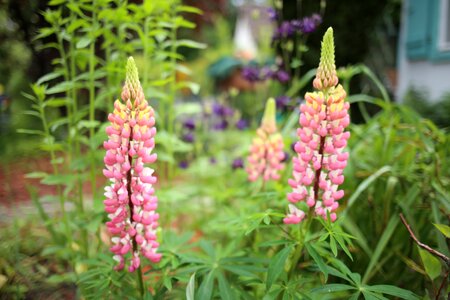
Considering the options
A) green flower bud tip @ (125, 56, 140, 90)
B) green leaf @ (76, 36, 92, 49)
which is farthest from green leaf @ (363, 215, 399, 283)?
green leaf @ (76, 36, 92, 49)

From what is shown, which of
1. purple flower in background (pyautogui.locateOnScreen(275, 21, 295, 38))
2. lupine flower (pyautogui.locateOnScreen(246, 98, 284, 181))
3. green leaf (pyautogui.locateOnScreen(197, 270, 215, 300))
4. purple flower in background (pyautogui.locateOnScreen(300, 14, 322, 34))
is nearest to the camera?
green leaf (pyautogui.locateOnScreen(197, 270, 215, 300))

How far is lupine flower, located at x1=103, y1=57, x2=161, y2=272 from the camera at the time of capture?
1.12 m

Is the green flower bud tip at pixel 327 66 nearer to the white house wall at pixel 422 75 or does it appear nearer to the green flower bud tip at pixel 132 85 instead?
the green flower bud tip at pixel 132 85

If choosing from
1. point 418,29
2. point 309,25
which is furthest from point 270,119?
point 418,29

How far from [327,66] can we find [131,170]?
69 cm

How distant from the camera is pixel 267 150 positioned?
71.9 inches

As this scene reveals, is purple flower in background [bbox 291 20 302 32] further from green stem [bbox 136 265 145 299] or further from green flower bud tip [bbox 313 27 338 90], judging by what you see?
A: green stem [bbox 136 265 145 299]

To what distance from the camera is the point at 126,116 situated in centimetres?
114

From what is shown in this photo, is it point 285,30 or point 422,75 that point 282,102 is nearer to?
point 285,30

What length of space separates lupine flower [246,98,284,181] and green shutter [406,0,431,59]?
3.94 m

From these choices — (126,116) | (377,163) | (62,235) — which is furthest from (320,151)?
(62,235)

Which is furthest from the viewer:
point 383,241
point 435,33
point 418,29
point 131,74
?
point 418,29

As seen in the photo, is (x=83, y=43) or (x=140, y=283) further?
(x=83, y=43)

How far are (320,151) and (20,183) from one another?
213cm
